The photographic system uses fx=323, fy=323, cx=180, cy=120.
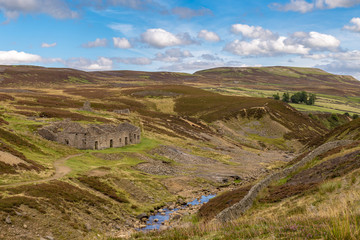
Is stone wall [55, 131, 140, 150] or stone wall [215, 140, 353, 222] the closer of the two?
stone wall [215, 140, 353, 222]

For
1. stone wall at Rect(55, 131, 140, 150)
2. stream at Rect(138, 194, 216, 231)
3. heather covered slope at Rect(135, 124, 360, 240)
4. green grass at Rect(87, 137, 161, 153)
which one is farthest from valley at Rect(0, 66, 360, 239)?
stone wall at Rect(55, 131, 140, 150)

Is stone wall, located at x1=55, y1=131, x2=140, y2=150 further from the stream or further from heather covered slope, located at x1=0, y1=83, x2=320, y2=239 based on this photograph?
the stream

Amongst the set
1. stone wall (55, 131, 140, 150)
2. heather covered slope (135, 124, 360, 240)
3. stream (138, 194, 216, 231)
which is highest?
heather covered slope (135, 124, 360, 240)

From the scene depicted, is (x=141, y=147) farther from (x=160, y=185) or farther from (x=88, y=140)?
(x=160, y=185)

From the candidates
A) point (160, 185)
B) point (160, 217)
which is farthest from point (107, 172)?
point (160, 217)

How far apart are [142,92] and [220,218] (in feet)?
524

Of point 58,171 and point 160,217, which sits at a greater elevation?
point 58,171

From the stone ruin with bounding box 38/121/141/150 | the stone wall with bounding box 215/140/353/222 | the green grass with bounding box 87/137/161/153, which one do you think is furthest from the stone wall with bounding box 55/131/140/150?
the stone wall with bounding box 215/140/353/222

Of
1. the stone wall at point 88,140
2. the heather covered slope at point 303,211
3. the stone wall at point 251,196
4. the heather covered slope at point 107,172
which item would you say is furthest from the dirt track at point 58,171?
the stone wall at point 251,196

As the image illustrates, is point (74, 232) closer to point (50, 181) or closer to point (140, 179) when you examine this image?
point (50, 181)

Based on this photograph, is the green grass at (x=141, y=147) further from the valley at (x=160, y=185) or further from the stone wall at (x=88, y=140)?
the stone wall at (x=88, y=140)

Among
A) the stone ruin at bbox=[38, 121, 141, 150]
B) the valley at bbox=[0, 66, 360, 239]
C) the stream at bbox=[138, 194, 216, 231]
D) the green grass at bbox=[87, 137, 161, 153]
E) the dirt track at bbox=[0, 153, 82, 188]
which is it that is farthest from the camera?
the green grass at bbox=[87, 137, 161, 153]

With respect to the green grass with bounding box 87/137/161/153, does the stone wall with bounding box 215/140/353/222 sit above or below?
above

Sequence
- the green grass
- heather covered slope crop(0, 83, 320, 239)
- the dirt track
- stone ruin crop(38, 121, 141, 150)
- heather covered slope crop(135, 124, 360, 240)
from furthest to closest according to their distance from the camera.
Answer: the green grass
stone ruin crop(38, 121, 141, 150)
the dirt track
heather covered slope crop(0, 83, 320, 239)
heather covered slope crop(135, 124, 360, 240)
